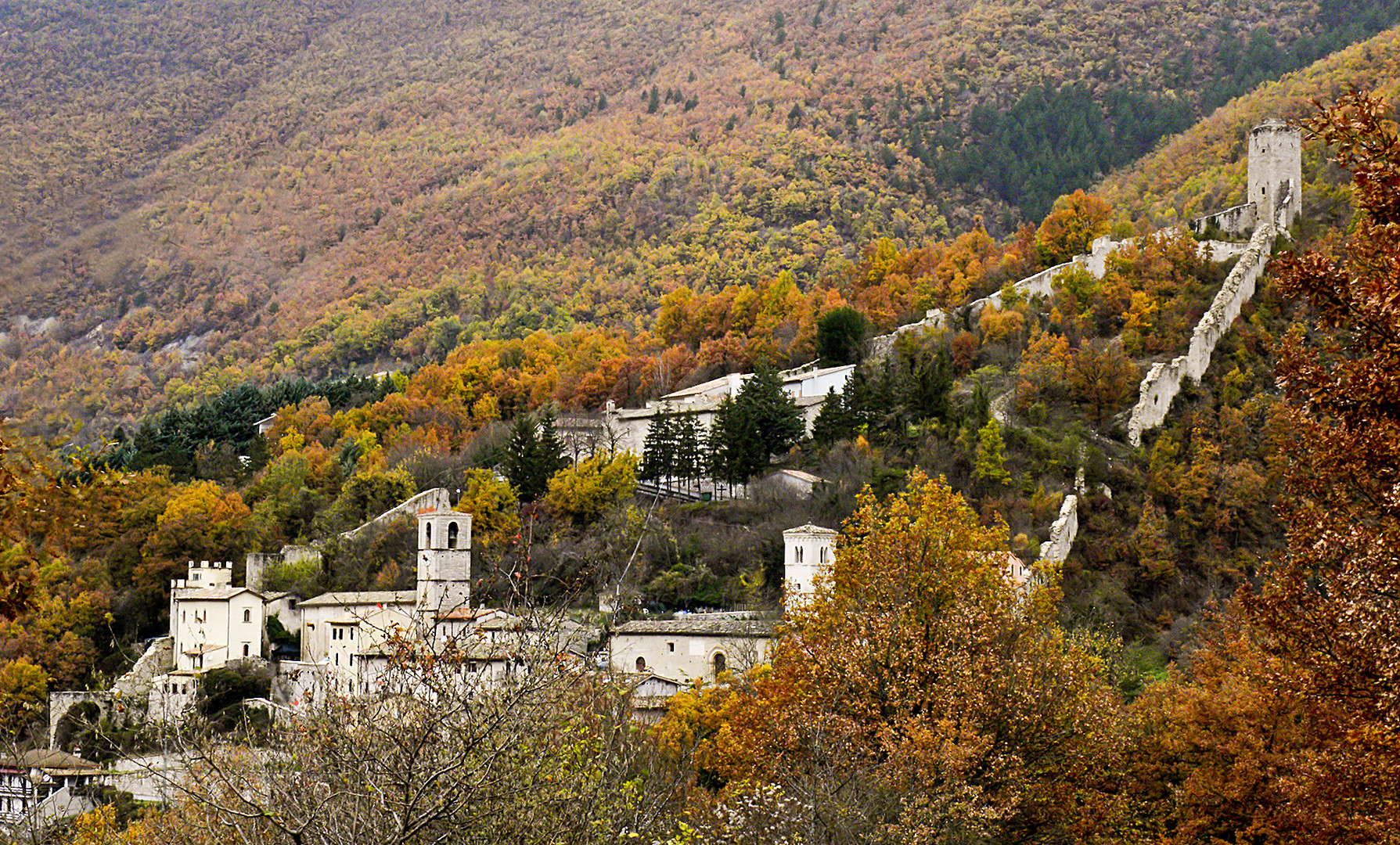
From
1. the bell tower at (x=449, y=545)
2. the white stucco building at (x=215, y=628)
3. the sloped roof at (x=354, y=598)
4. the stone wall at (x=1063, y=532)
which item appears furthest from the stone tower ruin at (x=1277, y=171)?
the white stucco building at (x=215, y=628)

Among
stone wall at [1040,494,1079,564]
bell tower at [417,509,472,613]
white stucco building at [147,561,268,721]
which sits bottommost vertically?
white stucco building at [147,561,268,721]

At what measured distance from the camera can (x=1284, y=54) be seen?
151500 mm

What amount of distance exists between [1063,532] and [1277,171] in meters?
28.8

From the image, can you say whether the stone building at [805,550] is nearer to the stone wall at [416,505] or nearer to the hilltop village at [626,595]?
the hilltop village at [626,595]

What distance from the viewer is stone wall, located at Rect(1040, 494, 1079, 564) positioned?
49.0m

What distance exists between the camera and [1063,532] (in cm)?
5078

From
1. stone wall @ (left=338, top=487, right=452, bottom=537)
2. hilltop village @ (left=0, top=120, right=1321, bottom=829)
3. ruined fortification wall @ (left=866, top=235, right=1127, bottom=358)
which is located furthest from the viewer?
ruined fortification wall @ (left=866, top=235, right=1127, bottom=358)

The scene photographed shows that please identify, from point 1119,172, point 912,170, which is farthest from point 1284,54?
point 912,170

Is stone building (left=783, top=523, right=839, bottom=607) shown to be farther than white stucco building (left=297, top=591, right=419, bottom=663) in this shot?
No

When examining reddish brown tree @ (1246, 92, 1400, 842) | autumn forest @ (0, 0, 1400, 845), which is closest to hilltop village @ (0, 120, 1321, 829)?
autumn forest @ (0, 0, 1400, 845)

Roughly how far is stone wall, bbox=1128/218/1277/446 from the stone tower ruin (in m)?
3.07

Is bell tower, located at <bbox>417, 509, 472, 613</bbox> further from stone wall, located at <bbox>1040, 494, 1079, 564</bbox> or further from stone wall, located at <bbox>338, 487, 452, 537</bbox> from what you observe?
stone wall, located at <bbox>1040, 494, 1079, 564</bbox>

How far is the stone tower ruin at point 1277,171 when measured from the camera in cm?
7050

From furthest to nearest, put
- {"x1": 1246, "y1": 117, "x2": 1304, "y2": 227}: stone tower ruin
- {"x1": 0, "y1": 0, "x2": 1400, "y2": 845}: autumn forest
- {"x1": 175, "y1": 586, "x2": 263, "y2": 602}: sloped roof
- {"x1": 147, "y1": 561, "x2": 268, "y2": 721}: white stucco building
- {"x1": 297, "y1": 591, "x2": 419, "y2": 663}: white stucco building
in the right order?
{"x1": 1246, "y1": 117, "x2": 1304, "y2": 227}: stone tower ruin
{"x1": 175, "y1": 586, "x2": 263, "y2": 602}: sloped roof
{"x1": 147, "y1": 561, "x2": 268, "y2": 721}: white stucco building
{"x1": 297, "y1": 591, "x2": 419, "y2": 663}: white stucco building
{"x1": 0, "y1": 0, "x2": 1400, "y2": 845}: autumn forest
